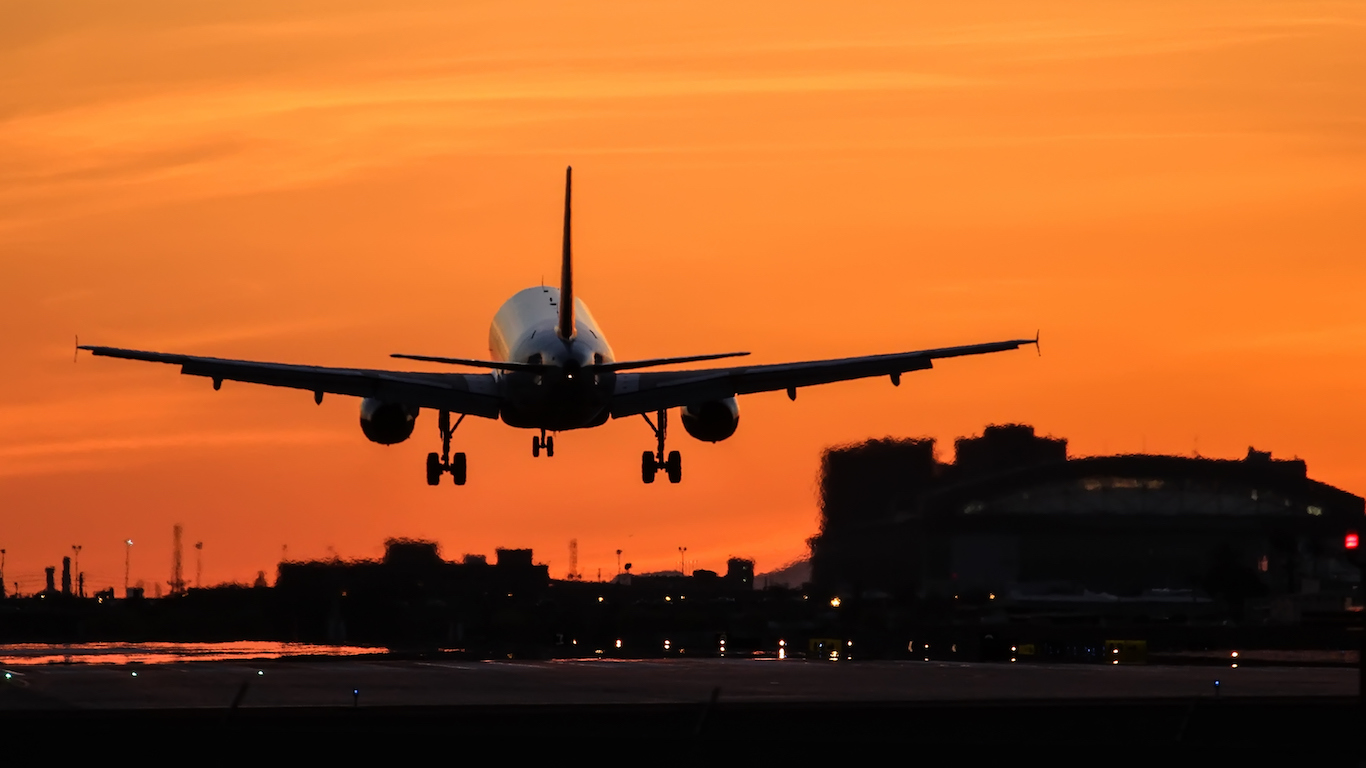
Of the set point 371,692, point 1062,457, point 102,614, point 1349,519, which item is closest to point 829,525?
point 1062,457

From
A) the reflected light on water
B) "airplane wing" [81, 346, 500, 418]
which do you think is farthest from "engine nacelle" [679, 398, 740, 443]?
the reflected light on water

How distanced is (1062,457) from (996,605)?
7.28 m

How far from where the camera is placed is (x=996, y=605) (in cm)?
9150

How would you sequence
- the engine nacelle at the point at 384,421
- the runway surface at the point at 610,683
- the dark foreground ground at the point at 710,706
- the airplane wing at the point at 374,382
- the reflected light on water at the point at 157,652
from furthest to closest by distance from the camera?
the reflected light on water at the point at 157,652, the engine nacelle at the point at 384,421, the airplane wing at the point at 374,382, the runway surface at the point at 610,683, the dark foreground ground at the point at 710,706

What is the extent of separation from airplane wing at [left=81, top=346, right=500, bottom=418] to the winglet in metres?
4.13

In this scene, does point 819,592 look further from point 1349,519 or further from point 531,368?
point 531,368

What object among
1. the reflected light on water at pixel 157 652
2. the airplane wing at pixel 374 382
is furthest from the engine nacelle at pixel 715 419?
the reflected light on water at pixel 157 652

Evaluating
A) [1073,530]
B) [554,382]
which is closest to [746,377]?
[554,382]

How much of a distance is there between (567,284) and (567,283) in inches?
2.8

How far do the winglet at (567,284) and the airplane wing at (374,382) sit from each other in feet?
13.6

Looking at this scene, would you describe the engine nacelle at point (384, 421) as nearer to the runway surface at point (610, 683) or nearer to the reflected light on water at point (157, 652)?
the runway surface at point (610, 683)

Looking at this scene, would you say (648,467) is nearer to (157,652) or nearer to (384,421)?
(384,421)

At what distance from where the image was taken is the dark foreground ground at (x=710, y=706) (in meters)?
43.4

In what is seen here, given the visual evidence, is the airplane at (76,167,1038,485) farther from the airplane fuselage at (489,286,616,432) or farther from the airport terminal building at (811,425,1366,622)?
the airport terminal building at (811,425,1366,622)
